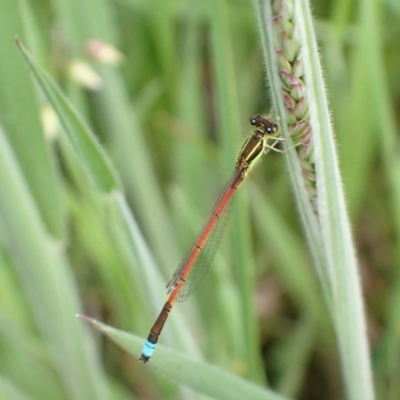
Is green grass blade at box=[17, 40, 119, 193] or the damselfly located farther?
the damselfly

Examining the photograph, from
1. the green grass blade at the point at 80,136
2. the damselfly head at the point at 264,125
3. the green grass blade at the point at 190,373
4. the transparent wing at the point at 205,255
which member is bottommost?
the transparent wing at the point at 205,255

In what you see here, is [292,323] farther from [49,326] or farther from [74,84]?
[74,84]

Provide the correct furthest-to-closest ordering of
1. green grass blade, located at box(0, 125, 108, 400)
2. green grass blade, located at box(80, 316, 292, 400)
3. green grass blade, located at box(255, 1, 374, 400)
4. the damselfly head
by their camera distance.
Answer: the damselfly head
green grass blade, located at box(0, 125, 108, 400)
green grass blade, located at box(80, 316, 292, 400)
green grass blade, located at box(255, 1, 374, 400)

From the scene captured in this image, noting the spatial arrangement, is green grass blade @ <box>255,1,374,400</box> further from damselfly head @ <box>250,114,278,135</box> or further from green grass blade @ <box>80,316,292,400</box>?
damselfly head @ <box>250,114,278,135</box>

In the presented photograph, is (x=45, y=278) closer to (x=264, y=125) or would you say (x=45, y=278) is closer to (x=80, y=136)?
(x=80, y=136)

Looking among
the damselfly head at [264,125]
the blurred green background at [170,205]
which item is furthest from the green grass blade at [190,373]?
the damselfly head at [264,125]

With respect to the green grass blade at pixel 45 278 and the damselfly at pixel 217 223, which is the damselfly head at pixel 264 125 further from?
the green grass blade at pixel 45 278

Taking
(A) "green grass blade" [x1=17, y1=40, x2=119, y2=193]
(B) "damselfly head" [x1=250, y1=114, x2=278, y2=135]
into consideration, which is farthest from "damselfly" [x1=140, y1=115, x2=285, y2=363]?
(A) "green grass blade" [x1=17, y1=40, x2=119, y2=193]

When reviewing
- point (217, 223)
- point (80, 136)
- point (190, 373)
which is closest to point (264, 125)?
point (217, 223)

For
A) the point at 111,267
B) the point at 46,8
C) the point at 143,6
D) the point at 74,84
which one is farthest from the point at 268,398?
the point at 46,8
